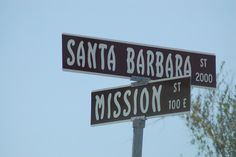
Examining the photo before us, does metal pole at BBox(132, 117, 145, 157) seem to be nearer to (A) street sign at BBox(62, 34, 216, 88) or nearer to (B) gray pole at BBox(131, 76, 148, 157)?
(B) gray pole at BBox(131, 76, 148, 157)

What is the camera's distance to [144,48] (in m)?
7.39

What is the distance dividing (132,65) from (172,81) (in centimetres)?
57

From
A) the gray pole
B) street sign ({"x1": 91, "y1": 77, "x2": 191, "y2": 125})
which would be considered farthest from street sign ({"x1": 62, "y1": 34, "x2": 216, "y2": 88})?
the gray pole

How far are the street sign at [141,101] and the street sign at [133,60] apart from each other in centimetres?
22

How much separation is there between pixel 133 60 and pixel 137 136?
1.01 m

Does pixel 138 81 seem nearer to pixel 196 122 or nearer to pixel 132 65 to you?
pixel 132 65

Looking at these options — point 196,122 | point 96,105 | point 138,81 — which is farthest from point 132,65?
point 196,122

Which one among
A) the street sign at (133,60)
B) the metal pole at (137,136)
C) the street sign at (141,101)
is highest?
the street sign at (133,60)

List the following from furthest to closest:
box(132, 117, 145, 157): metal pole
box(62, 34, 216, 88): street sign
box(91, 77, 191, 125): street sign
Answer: box(62, 34, 216, 88): street sign < box(91, 77, 191, 125): street sign < box(132, 117, 145, 157): metal pole

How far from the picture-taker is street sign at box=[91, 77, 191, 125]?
6.99 meters

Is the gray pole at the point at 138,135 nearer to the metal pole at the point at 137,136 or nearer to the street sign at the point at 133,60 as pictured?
the metal pole at the point at 137,136

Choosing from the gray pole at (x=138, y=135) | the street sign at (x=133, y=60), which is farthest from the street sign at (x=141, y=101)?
the street sign at (x=133, y=60)

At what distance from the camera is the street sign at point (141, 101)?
6.99m

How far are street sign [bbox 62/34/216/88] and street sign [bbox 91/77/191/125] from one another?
22 cm
